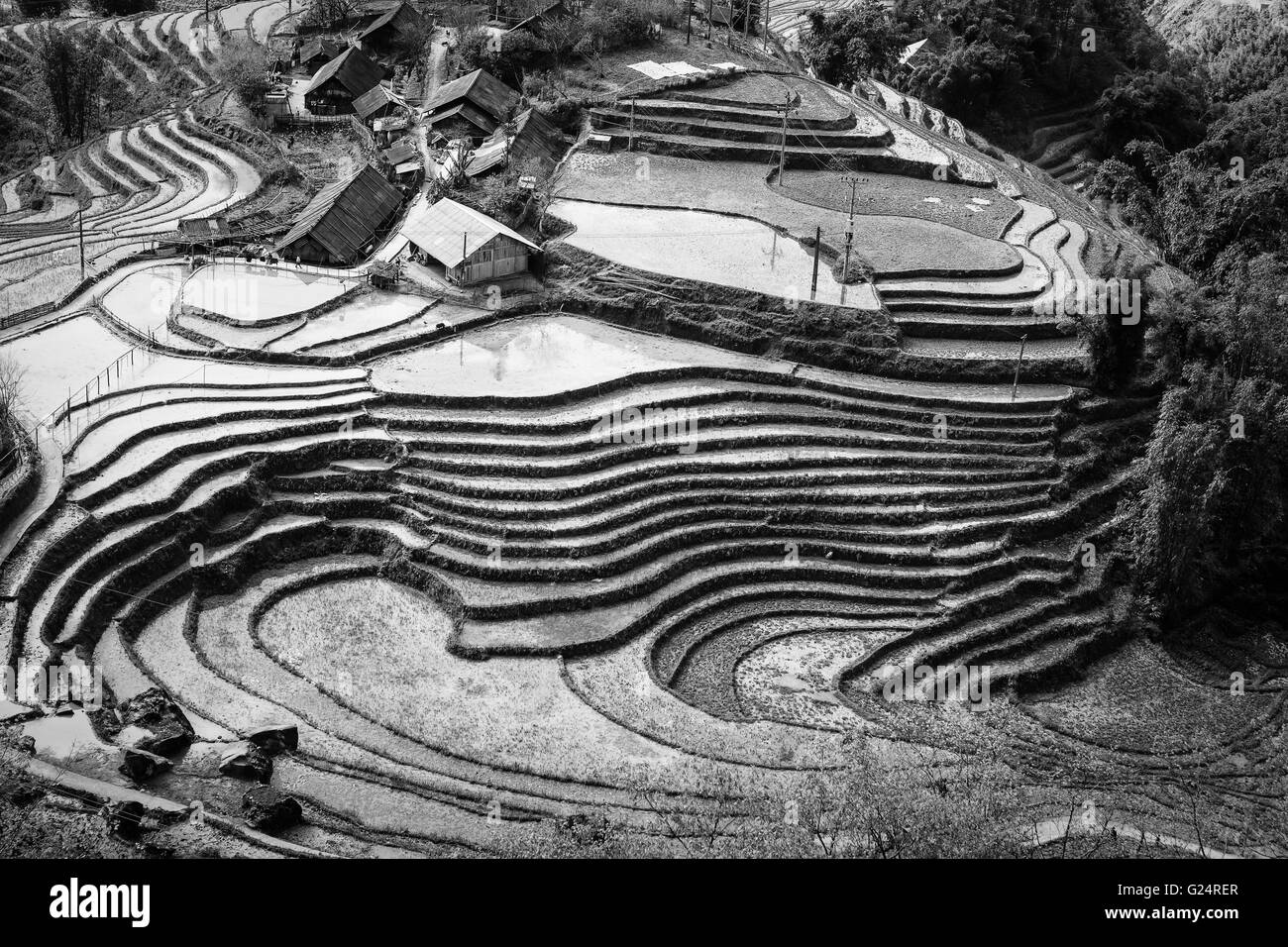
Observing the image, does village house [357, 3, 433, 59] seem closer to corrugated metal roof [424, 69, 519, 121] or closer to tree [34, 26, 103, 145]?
corrugated metal roof [424, 69, 519, 121]

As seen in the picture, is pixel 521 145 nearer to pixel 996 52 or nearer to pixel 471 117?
pixel 471 117

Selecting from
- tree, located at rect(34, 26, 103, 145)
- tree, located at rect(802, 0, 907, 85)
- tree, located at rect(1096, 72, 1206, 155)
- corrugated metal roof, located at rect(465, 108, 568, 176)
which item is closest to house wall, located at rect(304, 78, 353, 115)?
corrugated metal roof, located at rect(465, 108, 568, 176)

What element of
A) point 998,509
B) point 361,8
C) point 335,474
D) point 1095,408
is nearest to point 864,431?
point 998,509

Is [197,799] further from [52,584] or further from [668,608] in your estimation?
[668,608]

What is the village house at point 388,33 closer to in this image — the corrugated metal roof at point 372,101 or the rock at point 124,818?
the corrugated metal roof at point 372,101

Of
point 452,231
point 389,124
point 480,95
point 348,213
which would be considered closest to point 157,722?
point 452,231

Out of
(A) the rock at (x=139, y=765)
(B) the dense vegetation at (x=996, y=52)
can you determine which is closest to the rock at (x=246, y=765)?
(A) the rock at (x=139, y=765)
